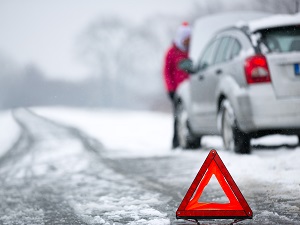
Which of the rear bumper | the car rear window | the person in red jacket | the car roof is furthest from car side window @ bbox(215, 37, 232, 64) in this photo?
the person in red jacket

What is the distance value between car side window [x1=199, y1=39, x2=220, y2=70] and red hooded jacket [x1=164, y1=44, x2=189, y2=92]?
1585 mm

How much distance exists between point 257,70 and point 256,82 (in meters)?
0.14

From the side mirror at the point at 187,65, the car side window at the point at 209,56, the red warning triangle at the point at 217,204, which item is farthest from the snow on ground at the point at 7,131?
the red warning triangle at the point at 217,204

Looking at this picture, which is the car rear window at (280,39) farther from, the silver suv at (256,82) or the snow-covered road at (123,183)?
the snow-covered road at (123,183)

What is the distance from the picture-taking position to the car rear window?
265 inches

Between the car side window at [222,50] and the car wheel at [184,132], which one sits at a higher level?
the car side window at [222,50]

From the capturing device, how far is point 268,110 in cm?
656

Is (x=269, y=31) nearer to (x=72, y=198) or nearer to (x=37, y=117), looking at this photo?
(x=72, y=198)

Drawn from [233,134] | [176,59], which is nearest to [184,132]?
[176,59]

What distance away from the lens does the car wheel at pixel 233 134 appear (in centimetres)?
703

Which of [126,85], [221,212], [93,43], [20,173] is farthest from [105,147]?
[93,43]

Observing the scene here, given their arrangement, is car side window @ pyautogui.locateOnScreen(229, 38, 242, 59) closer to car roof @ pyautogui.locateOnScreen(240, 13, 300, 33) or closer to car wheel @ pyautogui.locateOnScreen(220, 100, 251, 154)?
car roof @ pyautogui.locateOnScreen(240, 13, 300, 33)

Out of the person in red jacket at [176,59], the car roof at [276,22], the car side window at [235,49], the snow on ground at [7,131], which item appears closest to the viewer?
the car roof at [276,22]

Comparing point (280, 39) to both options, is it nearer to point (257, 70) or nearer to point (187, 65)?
point (257, 70)
